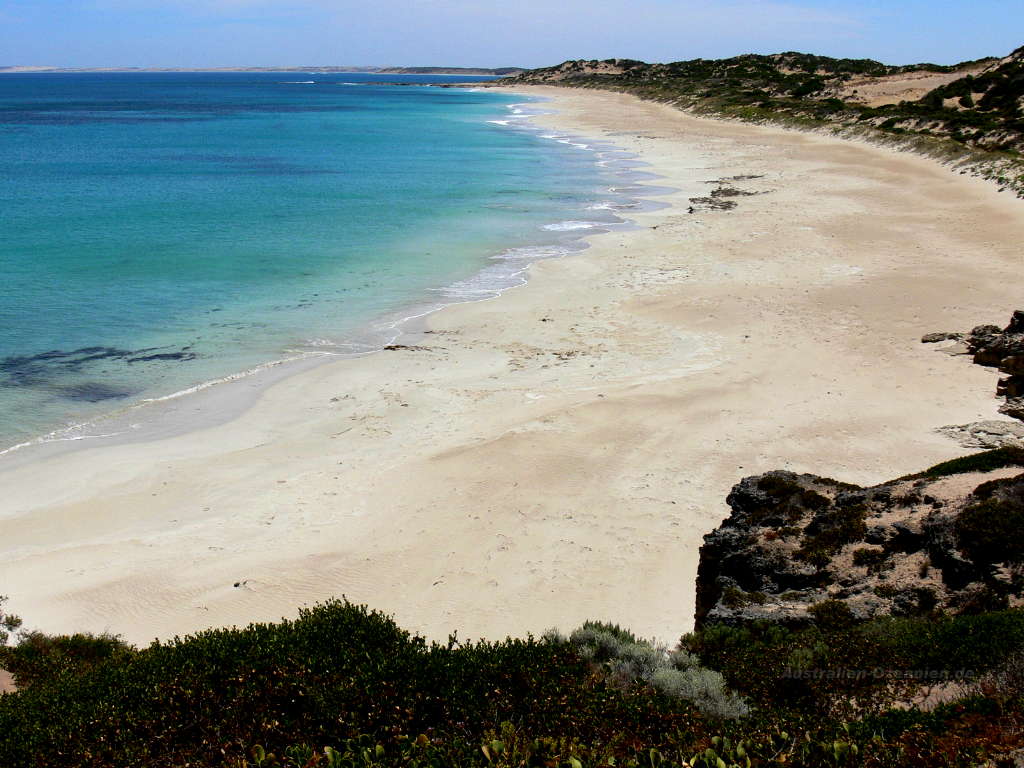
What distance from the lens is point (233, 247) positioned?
28156 mm

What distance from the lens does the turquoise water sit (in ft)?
57.9

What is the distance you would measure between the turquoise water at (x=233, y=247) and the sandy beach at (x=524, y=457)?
2763 mm

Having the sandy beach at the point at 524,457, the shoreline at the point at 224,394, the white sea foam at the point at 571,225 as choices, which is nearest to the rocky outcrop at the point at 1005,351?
the sandy beach at the point at 524,457

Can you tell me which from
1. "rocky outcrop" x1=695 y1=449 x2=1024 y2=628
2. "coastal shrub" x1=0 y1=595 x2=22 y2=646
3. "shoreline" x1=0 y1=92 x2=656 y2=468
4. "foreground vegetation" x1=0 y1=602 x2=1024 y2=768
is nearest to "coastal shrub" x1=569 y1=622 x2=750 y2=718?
"foreground vegetation" x1=0 y1=602 x2=1024 y2=768

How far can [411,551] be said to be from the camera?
10242 millimetres

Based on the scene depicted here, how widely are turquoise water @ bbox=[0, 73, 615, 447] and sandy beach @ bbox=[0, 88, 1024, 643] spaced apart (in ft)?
9.06

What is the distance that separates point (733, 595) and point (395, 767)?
409cm

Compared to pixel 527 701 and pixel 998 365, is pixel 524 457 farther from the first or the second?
pixel 998 365

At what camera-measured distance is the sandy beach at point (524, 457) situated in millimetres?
9445

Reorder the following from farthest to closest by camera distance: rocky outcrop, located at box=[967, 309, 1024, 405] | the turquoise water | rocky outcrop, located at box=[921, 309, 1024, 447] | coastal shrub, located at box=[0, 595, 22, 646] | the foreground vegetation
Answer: the turquoise water
rocky outcrop, located at box=[967, 309, 1024, 405]
rocky outcrop, located at box=[921, 309, 1024, 447]
coastal shrub, located at box=[0, 595, 22, 646]
the foreground vegetation

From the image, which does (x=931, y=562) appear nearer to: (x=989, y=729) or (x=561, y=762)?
(x=989, y=729)

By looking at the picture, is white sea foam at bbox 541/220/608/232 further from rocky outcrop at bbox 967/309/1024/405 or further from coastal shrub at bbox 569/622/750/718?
coastal shrub at bbox 569/622/750/718

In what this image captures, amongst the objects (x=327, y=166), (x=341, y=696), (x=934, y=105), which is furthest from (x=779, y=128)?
(x=341, y=696)

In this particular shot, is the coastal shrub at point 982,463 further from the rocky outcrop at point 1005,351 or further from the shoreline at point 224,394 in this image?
the shoreline at point 224,394
